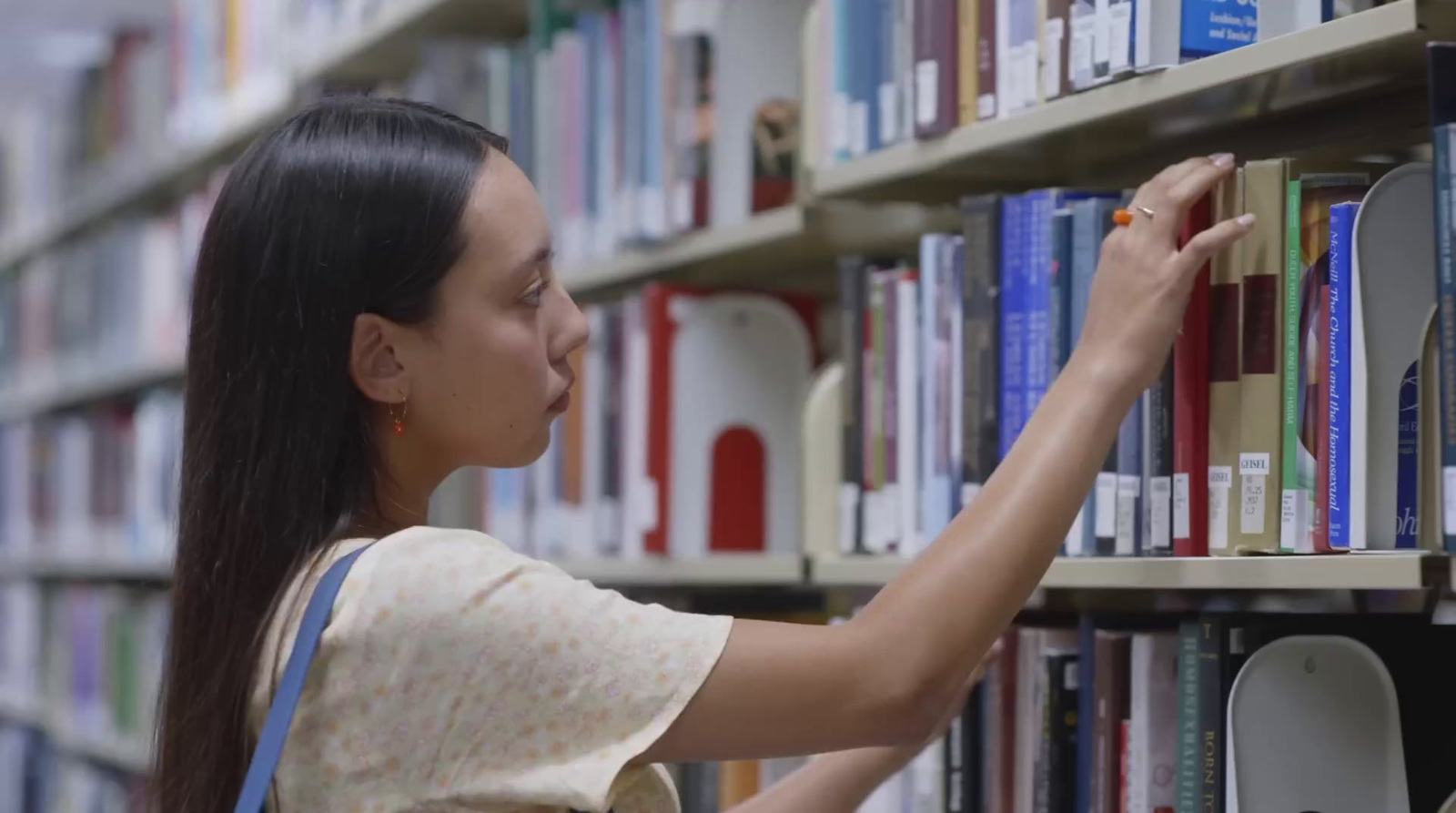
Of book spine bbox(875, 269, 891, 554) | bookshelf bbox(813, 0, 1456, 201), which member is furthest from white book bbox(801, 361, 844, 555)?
bookshelf bbox(813, 0, 1456, 201)

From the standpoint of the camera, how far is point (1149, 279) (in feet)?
3.56

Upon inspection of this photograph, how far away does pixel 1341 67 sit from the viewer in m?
1.10

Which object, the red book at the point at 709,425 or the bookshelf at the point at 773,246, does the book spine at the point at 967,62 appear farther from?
the red book at the point at 709,425

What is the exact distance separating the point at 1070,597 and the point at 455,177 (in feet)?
2.42

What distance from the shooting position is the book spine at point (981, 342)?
1355mm

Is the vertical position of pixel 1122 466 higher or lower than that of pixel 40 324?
lower

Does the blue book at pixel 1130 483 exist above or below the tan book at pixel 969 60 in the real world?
below

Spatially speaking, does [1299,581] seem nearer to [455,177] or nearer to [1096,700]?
[1096,700]

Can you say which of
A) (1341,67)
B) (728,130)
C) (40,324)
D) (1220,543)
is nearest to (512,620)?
(1220,543)

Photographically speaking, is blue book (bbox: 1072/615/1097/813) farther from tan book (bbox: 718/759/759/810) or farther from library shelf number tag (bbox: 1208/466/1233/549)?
tan book (bbox: 718/759/759/810)

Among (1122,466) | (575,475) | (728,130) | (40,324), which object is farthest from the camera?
(40,324)

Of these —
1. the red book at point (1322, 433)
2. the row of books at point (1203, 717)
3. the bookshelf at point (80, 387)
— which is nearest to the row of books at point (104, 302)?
the bookshelf at point (80, 387)

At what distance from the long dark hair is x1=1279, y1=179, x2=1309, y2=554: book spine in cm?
53

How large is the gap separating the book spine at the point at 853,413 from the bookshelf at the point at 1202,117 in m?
0.09
